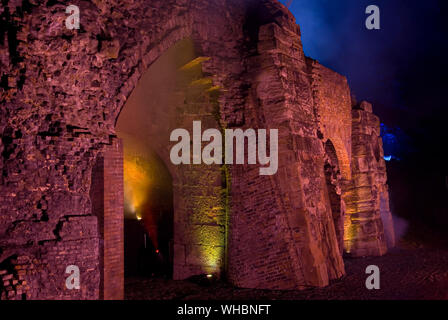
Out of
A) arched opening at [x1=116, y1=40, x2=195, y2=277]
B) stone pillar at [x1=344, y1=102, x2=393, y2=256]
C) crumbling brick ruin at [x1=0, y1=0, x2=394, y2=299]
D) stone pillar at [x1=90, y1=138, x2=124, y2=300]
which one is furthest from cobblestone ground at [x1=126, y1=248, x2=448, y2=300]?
stone pillar at [x1=344, y1=102, x2=393, y2=256]

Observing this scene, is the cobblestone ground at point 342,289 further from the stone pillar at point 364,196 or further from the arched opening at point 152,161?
the stone pillar at point 364,196

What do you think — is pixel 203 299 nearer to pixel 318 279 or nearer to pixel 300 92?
pixel 318 279

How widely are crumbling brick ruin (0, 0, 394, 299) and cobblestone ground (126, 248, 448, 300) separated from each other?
35 cm

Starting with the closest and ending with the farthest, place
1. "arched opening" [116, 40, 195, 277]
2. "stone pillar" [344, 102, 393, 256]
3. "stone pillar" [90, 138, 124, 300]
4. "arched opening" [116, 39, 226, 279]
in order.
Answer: "stone pillar" [90, 138, 124, 300], "arched opening" [116, 39, 226, 279], "arched opening" [116, 40, 195, 277], "stone pillar" [344, 102, 393, 256]

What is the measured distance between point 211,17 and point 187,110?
1.98 m

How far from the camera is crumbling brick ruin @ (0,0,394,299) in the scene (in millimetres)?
5305

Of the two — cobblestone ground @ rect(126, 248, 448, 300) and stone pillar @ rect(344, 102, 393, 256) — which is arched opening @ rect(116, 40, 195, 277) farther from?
stone pillar @ rect(344, 102, 393, 256)

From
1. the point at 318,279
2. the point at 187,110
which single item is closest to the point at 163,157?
the point at 187,110

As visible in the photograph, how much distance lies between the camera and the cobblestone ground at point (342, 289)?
735 cm

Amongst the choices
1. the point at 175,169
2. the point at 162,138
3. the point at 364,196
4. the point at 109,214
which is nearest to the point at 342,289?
the point at 175,169

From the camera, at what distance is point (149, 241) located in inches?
389

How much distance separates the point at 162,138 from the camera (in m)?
9.02

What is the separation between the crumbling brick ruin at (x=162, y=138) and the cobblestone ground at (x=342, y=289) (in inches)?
13.9

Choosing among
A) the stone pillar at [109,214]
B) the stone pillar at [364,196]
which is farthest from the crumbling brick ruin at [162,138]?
the stone pillar at [364,196]
